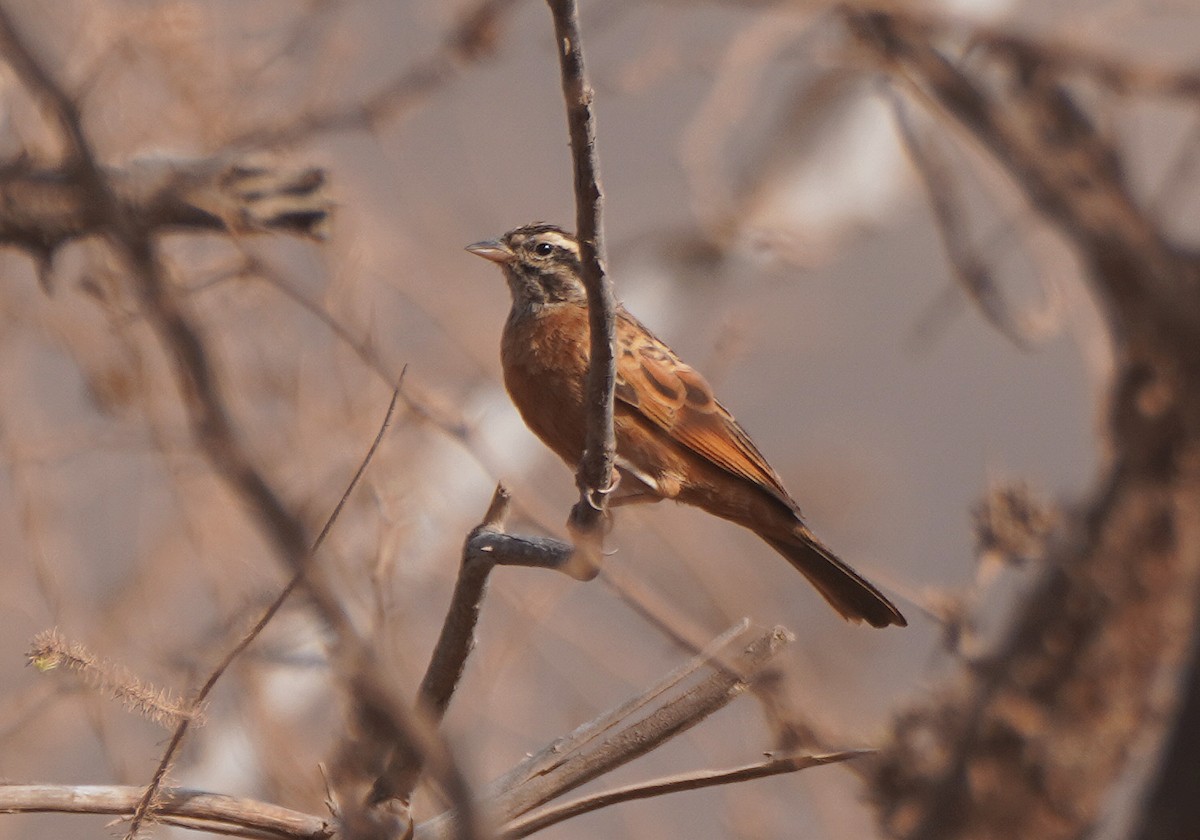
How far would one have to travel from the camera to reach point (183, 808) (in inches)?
82.4

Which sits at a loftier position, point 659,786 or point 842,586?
point 842,586

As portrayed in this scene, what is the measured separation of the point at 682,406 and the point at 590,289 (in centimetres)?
181

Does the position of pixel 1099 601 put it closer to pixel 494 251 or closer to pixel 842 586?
pixel 842 586

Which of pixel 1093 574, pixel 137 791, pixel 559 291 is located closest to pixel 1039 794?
pixel 1093 574

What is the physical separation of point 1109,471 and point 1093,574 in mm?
525

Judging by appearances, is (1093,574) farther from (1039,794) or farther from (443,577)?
(443,577)

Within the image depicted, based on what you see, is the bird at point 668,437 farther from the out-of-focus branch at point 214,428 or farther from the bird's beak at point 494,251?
the out-of-focus branch at point 214,428

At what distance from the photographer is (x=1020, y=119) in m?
6.08

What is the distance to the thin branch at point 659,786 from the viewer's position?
2234mm

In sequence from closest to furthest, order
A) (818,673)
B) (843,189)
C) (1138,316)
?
(1138,316) < (818,673) < (843,189)

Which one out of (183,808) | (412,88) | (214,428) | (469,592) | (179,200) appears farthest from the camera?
(412,88)

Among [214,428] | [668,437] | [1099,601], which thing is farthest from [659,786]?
[1099,601]

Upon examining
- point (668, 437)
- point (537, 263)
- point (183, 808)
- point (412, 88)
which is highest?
point (412, 88)

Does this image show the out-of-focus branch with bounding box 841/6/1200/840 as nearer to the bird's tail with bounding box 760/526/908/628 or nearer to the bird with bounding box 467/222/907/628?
the bird's tail with bounding box 760/526/908/628
